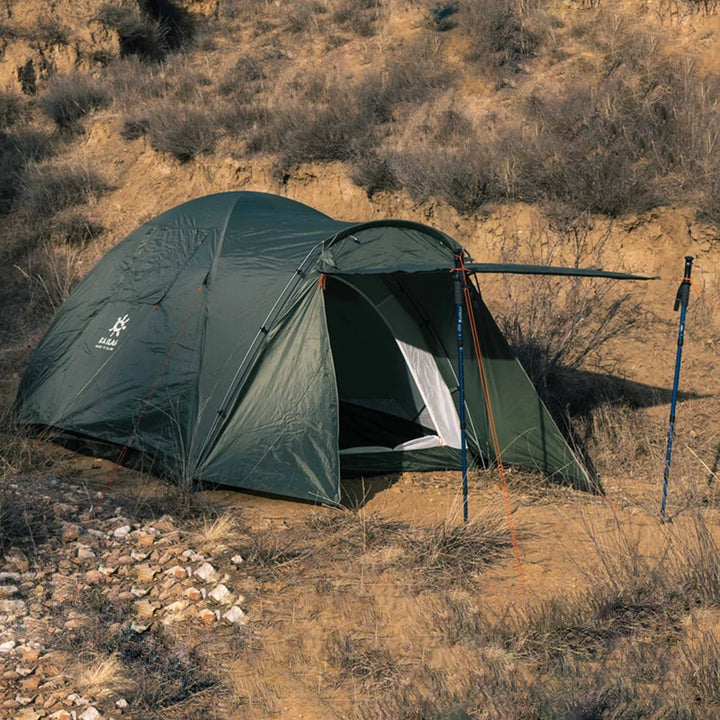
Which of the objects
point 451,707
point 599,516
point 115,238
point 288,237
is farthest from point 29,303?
point 451,707

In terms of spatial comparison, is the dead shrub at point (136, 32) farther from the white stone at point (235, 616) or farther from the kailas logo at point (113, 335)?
the white stone at point (235, 616)

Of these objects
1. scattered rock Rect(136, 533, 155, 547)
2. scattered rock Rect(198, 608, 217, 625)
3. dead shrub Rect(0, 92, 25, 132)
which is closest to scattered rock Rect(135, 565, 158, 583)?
scattered rock Rect(136, 533, 155, 547)

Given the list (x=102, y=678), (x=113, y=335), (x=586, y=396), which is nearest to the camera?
(x=102, y=678)

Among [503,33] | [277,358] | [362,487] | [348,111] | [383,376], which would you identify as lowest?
[362,487]

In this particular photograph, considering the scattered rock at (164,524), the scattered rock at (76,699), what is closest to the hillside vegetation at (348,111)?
the scattered rock at (164,524)

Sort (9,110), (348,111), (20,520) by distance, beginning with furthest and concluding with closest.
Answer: (9,110) < (348,111) < (20,520)

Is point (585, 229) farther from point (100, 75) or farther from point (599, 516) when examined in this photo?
point (100, 75)

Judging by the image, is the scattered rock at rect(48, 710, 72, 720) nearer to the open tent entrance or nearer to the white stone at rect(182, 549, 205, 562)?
the white stone at rect(182, 549, 205, 562)

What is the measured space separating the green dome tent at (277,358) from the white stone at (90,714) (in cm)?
262

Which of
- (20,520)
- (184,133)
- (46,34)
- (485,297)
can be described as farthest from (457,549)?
(46,34)

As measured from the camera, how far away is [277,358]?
23.1ft

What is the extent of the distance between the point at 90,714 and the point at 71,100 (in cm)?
1311

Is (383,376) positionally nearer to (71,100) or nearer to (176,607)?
(176,607)

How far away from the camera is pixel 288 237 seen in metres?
7.55
